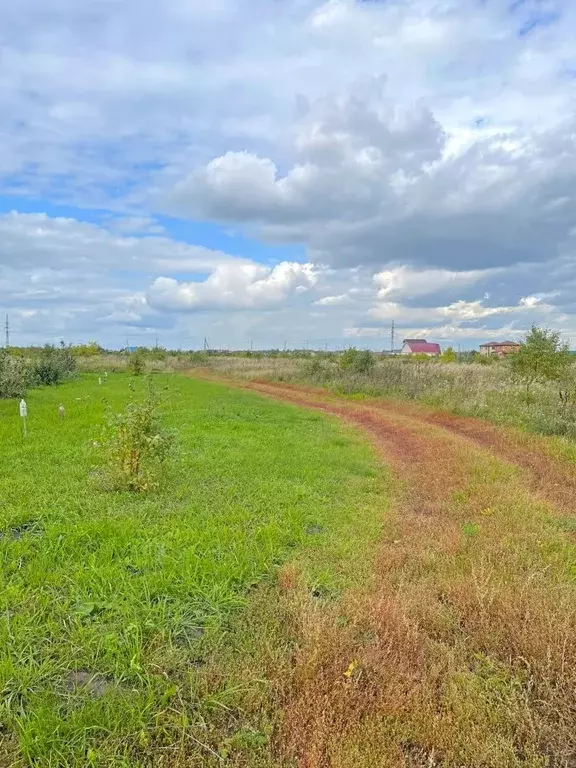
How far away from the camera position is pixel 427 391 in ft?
70.0

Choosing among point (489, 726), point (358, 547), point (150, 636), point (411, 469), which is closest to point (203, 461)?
point (411, 469)

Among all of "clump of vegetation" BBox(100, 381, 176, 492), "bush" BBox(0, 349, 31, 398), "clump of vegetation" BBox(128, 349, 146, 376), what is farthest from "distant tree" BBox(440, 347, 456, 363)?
"clump of vegetation" BBox(100, 381, 176, 492)

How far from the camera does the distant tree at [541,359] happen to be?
1903 centimetres

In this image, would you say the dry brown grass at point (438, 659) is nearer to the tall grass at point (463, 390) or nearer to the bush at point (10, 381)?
the tall grass at point (463, 390)

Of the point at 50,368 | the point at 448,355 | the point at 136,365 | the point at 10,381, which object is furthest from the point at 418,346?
the point at 10,381

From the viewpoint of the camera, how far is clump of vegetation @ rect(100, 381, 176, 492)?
24.4ft

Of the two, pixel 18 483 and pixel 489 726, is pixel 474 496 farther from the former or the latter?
pixel 18 483

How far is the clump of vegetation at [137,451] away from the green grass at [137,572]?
0.27 meters

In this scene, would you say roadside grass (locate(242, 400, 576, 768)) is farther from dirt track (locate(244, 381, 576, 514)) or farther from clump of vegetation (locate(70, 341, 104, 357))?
clump of vegetation (locate(70, 341, 104, 357))

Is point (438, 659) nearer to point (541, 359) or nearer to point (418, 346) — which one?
point (541, 359)

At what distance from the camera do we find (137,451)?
7629 mm

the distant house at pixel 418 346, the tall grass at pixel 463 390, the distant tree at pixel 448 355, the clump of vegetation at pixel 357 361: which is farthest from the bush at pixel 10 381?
the distant house at pixel 418 346

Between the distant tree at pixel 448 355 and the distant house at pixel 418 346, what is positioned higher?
the distant house at pixel 418 346

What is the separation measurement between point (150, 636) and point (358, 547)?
2539mm
